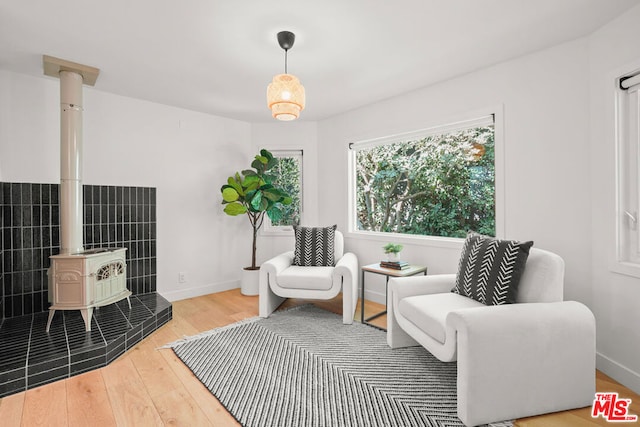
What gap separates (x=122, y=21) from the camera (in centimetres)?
212

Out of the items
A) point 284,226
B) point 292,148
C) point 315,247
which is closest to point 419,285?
point 315,247

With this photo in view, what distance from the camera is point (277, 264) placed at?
3336 millimetres

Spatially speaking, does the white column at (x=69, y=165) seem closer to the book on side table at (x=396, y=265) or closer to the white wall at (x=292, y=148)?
the white wall at (x=292, y=148)

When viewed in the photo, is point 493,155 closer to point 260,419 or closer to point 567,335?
point 567,335

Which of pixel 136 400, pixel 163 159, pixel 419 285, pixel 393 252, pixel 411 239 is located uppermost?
pixel 163 159

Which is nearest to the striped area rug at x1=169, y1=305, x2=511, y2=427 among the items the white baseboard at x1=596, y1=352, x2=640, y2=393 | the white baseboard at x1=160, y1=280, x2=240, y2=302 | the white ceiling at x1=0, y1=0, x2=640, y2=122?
the white baseboard at x1=596, y1=352, x2=640, y2=393

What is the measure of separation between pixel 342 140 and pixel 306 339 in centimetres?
253

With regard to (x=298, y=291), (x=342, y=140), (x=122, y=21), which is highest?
(x=122, y=21)

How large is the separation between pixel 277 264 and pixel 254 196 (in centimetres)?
103

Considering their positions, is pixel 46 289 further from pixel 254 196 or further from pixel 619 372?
pixel 619 372

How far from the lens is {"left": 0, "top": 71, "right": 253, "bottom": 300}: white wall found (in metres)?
2.94

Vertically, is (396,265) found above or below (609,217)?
below

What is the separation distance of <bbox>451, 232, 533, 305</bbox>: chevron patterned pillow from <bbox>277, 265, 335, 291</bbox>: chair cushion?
1.20 metres

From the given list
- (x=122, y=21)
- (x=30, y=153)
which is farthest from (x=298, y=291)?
(x=30, y=153)
